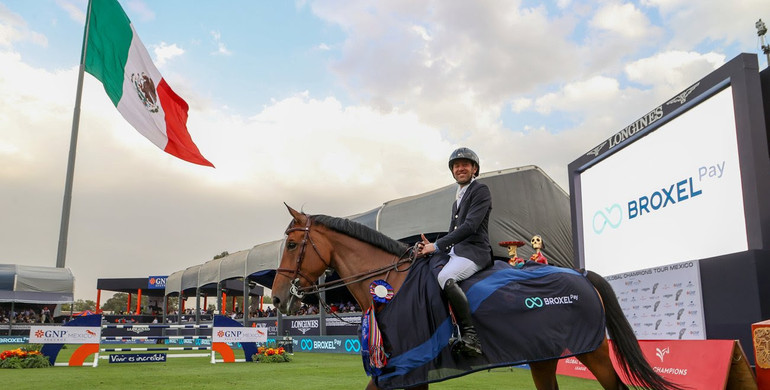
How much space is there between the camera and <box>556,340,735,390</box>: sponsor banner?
6.05 meters

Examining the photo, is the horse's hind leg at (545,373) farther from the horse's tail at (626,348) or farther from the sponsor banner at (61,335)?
the sponsor banner at (61,335)

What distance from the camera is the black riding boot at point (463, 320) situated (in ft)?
13.6

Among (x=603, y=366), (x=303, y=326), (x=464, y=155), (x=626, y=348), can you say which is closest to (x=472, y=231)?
(x=464, y=155)

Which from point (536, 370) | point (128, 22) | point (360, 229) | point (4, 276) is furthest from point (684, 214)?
point (4, 276)

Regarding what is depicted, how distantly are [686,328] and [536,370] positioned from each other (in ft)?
15.1

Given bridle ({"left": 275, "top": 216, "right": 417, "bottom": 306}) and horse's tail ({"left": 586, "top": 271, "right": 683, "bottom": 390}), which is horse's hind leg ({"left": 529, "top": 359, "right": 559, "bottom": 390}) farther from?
bridle ({"left": 275, "top": 216, "right": 417, "bottom": 306})

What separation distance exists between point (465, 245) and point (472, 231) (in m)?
0.18

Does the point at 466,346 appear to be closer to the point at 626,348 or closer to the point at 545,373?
the point at 545,373

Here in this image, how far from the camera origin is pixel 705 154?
7805 mm

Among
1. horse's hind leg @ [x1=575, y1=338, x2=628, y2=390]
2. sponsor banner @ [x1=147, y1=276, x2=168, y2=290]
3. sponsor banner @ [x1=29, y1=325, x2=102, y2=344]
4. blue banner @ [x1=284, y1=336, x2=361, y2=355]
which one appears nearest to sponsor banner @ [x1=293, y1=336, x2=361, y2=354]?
blue banner @ [x1=284, y1=336, x2=361, y2=355]

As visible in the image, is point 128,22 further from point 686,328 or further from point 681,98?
point 686,328

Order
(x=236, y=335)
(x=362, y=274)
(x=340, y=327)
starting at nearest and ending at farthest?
(x=362, y=274) < (x=236, y=335) < (x=340, y=327)

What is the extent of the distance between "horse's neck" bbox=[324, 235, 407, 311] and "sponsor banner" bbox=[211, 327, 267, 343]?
10.3 metres

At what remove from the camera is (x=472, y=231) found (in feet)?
14.4
